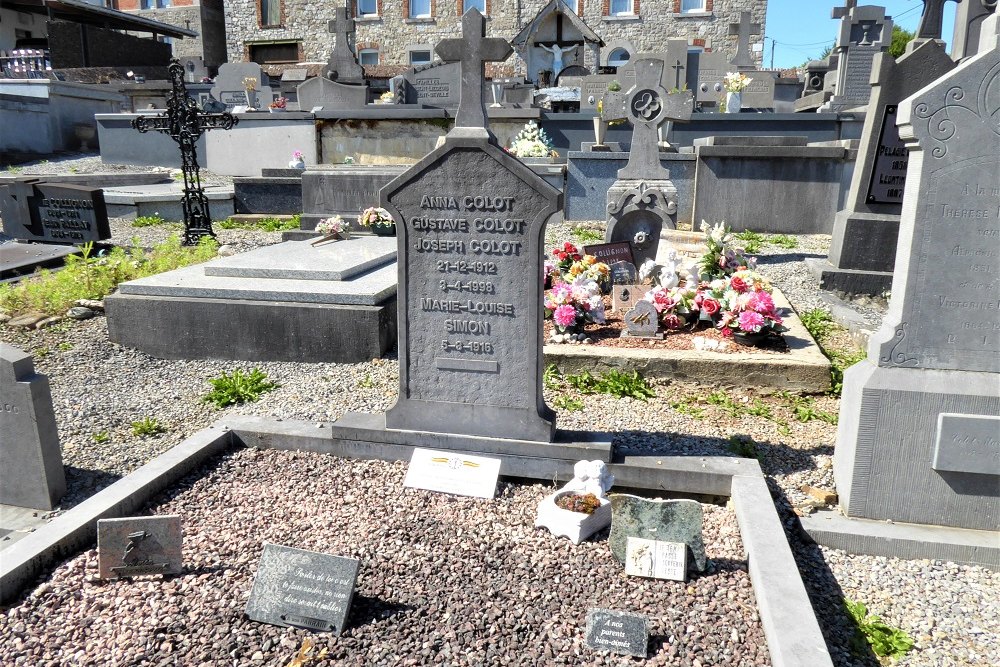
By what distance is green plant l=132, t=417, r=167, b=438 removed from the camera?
439cm

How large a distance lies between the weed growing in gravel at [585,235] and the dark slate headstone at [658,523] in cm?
746

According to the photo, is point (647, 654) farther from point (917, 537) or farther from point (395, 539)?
point (917, 537)

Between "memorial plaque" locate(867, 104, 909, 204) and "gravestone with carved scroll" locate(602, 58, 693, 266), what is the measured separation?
6.28 feet

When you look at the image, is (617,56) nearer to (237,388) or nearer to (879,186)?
(879,186)

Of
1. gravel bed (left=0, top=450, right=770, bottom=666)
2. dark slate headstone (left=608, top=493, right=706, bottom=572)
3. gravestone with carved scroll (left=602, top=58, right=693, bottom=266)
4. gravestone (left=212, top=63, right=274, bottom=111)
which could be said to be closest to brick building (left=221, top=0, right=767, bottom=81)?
gravestone (left=212, top=63, right=274, bottom=111)

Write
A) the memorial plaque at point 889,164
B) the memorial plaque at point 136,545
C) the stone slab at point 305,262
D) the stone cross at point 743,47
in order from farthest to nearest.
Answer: the stone cross at point 743,47, the memorial plaque at point 889,164, the stone slab at point 305,262, the memorial plaque at point 136,545

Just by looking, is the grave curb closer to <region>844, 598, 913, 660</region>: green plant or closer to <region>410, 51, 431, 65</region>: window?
<region>844, 598, 913, 660</region>: green plant

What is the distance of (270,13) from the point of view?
34.8m

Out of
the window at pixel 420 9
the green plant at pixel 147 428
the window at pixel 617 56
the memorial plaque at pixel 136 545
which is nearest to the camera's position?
the memorial plaque at pixel 136 545

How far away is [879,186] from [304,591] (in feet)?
21.4

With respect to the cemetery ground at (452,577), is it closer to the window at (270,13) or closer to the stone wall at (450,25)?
the stone wall at (450,25)

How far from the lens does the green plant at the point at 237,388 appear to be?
4828mm

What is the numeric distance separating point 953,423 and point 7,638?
370 cm

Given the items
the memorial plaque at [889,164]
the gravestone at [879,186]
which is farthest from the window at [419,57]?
the memorial plaque at [889,164]
